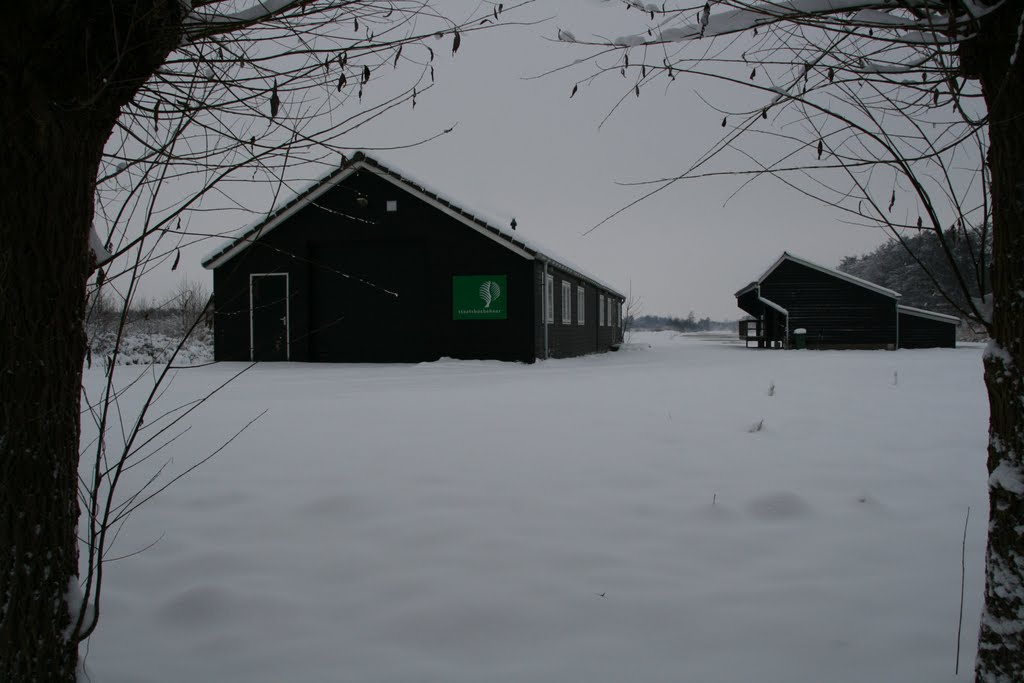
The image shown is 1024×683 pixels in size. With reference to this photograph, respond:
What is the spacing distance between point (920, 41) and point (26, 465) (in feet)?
10.4

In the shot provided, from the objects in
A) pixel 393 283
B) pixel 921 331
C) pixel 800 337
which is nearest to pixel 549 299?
pixel 393 283

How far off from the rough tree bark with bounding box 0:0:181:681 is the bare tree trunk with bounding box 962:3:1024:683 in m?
2.49

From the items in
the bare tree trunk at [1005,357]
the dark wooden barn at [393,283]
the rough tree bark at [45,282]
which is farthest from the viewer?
the dark wooden barn at [393,283]

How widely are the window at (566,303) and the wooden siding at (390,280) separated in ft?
13.0

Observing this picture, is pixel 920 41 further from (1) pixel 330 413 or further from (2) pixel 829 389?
(2) pixel 829 389

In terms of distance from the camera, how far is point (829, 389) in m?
10.6

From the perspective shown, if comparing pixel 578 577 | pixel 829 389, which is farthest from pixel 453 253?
pixel 578 577

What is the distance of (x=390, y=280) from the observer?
16844 millimetres

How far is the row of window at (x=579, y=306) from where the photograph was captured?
17.7 meters

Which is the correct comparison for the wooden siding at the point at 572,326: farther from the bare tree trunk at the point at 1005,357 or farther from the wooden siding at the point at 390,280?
the bare tree trunk at the point at 1005,357

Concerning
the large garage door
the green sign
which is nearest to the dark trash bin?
the green sign

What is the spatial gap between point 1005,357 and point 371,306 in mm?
15973

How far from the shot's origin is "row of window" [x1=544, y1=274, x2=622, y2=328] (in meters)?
17.7

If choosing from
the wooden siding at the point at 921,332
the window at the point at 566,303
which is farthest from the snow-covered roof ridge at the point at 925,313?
the window at the point at 566,303
